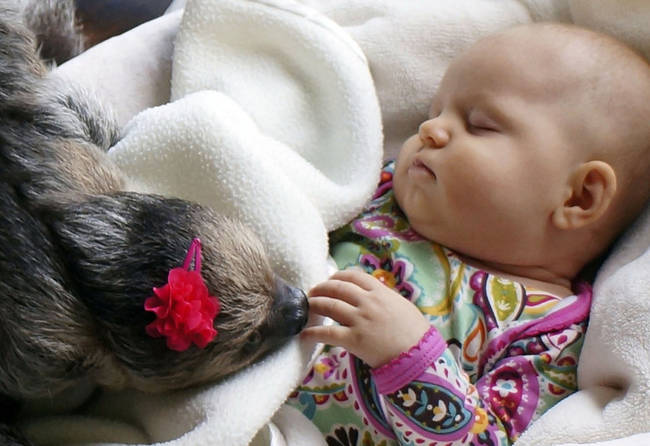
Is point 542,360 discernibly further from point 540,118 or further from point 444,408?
point 540,118

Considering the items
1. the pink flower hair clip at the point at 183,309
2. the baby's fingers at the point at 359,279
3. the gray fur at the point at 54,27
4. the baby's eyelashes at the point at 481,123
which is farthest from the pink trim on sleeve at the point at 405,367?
the gray fur at the point at 54,27

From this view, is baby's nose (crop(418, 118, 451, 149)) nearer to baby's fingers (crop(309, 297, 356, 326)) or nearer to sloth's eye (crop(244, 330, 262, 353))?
baby's fingers (crop(309, 297, 356, 326))

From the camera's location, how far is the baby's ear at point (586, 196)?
1243 mm

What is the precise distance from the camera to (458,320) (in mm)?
1261

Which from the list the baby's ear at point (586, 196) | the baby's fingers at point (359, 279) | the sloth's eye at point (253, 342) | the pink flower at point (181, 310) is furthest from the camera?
the baby's ear at point (586, 196)

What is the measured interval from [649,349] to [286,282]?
0.53m

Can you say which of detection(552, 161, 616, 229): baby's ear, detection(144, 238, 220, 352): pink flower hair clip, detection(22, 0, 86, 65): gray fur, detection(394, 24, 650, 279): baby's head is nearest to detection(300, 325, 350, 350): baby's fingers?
detection(144, 238, 220, 352): pink flower hair clip

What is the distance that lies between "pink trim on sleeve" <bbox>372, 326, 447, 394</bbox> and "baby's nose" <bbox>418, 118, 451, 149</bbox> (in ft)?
1.20

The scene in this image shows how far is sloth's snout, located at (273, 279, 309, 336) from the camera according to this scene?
104 cm

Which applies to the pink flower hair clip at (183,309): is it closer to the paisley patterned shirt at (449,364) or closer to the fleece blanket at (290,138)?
the fleece blanket at (290,138)

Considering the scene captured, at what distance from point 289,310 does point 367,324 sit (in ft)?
0.39

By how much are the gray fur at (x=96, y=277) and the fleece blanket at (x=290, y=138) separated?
8 cm

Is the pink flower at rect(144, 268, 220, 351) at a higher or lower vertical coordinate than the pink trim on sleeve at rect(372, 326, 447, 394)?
higher

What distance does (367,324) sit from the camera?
1091 mm
